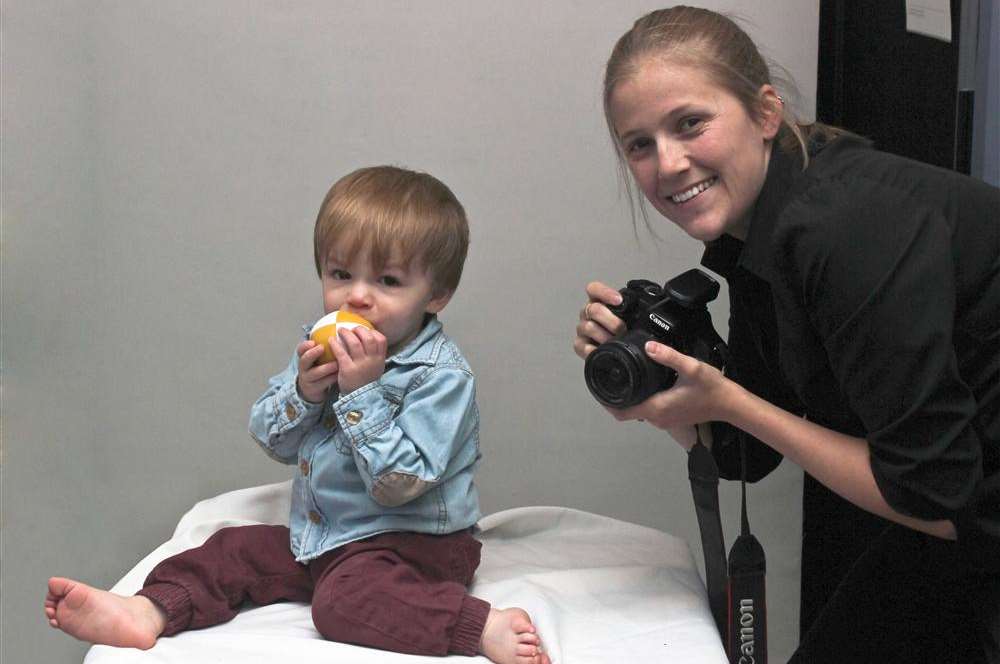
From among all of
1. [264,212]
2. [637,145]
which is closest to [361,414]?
[637,145]

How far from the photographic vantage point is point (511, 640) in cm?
133

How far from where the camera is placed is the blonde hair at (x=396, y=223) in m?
1.46

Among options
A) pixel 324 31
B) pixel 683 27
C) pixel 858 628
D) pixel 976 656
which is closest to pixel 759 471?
pixel 858 628

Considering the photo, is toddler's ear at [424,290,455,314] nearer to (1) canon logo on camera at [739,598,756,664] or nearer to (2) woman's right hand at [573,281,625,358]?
(2) woman's right hand at [573,281,625,358]

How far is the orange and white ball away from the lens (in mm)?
1404

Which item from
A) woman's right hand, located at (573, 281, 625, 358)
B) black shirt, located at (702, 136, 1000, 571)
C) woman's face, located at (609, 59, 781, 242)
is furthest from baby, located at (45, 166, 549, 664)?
black shirt, located at (702, 136, 1000, 571)

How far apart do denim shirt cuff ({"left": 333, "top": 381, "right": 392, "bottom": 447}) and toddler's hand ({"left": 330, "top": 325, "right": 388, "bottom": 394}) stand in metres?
0.02

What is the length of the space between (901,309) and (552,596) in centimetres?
59

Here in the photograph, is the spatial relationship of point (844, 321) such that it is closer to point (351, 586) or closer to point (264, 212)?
point (351, 586)

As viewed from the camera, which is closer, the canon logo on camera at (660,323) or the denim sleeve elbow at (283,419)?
the canon logo on camera at (660,323)

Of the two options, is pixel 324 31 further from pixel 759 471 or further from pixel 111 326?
pixel 759 471

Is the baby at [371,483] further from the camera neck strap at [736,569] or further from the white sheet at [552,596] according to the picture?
the camera neck strap at [736,569]

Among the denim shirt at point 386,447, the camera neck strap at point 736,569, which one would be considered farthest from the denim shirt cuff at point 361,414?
the camera neck strap at point 736,569

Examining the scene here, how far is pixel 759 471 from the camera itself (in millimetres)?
1591
